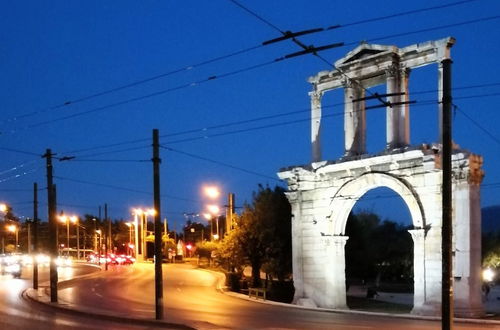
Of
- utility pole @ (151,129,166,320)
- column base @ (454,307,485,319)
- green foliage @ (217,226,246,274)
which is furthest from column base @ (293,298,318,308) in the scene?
utility pole @ (151,129,166,320)

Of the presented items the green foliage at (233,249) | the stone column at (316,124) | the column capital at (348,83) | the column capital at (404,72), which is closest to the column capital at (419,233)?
the column capital at (404,72)

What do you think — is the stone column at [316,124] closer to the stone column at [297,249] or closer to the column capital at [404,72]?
the stone column at [297,249]

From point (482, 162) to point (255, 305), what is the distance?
1417 cm

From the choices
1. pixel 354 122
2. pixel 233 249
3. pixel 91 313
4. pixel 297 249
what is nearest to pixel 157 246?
pixel 91 313

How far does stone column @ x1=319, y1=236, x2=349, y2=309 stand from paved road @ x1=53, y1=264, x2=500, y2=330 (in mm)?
2225

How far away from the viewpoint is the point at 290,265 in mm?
44594

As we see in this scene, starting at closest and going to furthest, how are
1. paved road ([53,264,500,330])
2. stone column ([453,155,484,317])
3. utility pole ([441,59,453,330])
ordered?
utility pole ([441,59,453,330]) → paved road ([53,264,500,330]) → stone column ([453,155,484,317])

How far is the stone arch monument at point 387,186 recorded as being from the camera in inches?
1176

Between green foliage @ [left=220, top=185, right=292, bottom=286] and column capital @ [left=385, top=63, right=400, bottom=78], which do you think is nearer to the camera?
column capital @ [left=385, top=63, right=400, bottom=78]

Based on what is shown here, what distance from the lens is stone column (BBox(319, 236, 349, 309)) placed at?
3603cm

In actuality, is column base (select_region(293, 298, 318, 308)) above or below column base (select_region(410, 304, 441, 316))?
below

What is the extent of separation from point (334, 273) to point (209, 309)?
7.61m

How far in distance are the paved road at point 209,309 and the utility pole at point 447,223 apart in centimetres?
886

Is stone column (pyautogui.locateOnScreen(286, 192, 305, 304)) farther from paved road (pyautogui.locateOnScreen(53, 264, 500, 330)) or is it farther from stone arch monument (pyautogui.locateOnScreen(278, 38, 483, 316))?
paved road (pyautogui.locateOnScreen(53, 264, 500, 330))
